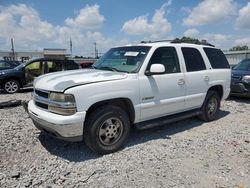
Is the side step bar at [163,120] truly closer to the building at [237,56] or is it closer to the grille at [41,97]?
the grille at [41,97]

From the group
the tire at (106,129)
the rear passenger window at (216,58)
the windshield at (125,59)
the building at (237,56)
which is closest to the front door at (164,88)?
the windshield at (125,59)

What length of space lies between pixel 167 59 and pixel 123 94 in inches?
58.4

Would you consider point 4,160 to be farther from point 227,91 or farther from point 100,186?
point 227,91

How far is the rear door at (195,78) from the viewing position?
5348 mm

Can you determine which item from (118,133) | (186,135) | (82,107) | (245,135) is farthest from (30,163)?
(245,135)

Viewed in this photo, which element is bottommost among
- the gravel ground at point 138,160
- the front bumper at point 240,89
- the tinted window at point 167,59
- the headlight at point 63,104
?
the gravel ground at point 138,160

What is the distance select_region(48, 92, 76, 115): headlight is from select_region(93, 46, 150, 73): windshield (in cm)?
133

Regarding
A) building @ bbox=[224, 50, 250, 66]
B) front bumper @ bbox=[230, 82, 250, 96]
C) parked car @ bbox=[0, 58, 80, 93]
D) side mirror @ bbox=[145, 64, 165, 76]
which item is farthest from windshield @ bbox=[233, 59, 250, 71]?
building @ bbox=[224, 50, 250, 66]

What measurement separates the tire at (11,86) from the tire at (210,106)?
822 cm

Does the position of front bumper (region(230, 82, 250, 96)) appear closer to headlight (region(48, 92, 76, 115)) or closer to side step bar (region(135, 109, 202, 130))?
side step bar (region(135, 109, 202, 130))

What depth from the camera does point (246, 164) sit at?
3945 mm

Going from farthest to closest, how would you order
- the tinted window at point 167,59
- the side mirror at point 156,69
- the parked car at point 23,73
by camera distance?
the parked car at point 23,73
the tinted window at point 167,59
the side mirror at point 156,69

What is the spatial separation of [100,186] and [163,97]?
7.22 ft

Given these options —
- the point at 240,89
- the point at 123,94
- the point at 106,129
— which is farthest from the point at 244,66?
the point at 106,129
